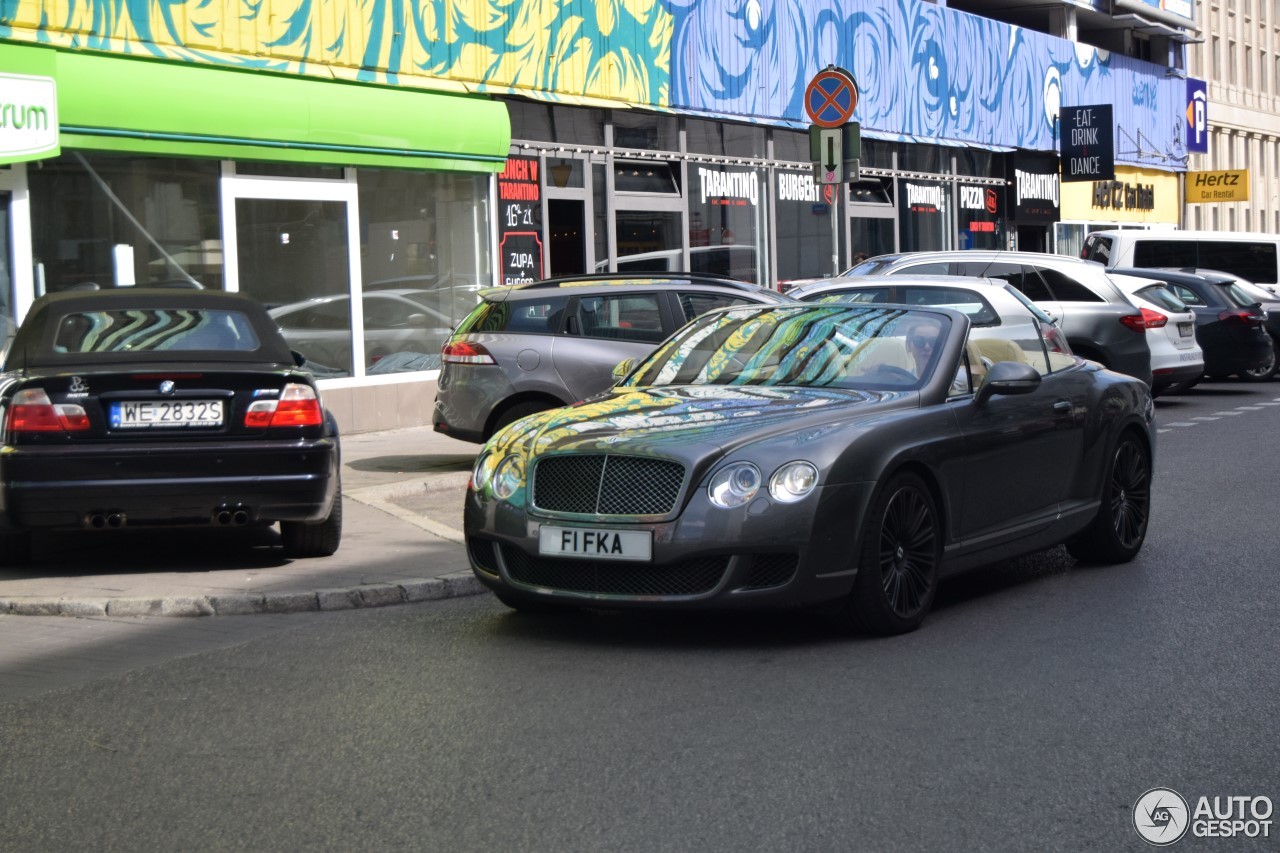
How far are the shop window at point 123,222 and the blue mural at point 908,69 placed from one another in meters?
8.64

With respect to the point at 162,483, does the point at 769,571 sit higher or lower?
lower

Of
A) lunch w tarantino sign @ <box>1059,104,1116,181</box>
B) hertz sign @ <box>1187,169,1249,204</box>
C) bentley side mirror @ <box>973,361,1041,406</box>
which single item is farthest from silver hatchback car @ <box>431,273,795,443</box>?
hertz sign @ <box>1187,169,1249,204</box>

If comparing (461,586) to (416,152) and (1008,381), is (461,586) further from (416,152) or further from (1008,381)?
(416,152)

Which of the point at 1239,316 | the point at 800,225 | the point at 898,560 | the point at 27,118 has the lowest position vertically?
the point at 898,560

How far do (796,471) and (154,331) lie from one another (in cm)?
429

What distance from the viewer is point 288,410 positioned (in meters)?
8.95

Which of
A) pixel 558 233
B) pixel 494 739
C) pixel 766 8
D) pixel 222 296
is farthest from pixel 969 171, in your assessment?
pixel 494 739

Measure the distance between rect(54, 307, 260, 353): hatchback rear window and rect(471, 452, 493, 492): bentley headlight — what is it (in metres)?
2.59

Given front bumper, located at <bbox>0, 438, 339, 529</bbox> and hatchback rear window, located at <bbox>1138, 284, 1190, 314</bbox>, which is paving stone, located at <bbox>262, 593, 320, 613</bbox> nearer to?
front bumper, located at <bbox>0, 438, 339, 529</bbox>

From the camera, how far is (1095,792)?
4781mm

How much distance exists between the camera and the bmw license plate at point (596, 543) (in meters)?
6.68

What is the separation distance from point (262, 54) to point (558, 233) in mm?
5321

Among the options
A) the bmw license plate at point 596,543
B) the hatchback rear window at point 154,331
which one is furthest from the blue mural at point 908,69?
the bmw license plate at point 596,543

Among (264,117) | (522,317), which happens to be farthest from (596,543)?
(264,117)
